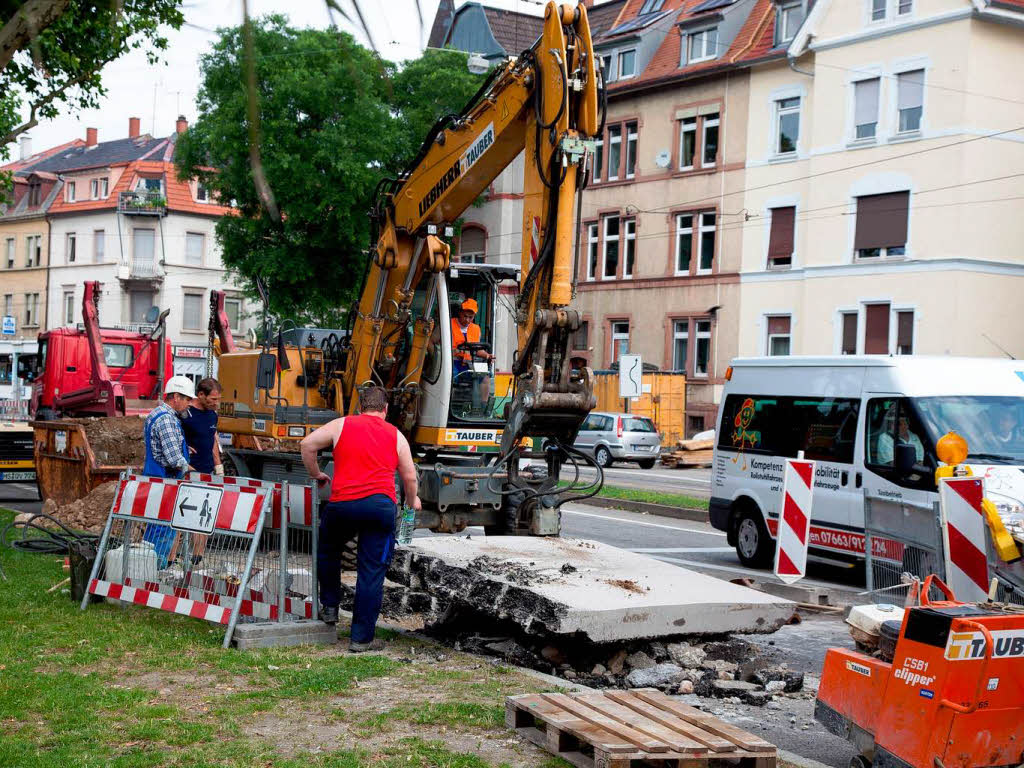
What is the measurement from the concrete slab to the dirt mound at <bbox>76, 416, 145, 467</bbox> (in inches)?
334

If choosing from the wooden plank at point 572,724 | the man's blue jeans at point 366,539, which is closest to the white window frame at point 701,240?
the man's blue jeans at point 366,539

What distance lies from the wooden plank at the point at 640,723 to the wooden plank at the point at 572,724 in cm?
17

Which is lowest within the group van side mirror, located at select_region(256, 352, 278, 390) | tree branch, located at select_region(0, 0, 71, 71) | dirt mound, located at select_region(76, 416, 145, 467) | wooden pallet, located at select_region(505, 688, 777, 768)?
wooden pallet, located at select_region(505, 688, 777, 768)

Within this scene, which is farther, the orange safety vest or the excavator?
the orange safety vest

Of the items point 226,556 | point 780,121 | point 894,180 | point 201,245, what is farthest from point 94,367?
point 201,245

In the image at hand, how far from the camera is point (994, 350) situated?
32.8m

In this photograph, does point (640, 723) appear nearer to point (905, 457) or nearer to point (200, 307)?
point (905, 457)

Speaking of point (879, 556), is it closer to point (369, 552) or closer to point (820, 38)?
point (369, 552)

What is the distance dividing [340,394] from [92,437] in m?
4.36

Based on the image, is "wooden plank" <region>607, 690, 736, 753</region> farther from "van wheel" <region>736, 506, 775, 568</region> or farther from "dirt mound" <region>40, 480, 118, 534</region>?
"dirt mound" <region>40, 480, 118, 534</region>

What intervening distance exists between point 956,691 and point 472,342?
9215mm

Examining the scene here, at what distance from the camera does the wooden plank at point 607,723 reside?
17.6 feet

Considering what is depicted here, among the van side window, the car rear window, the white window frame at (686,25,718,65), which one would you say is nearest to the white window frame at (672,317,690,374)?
the car rear window

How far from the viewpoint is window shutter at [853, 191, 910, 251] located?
3403 cm
